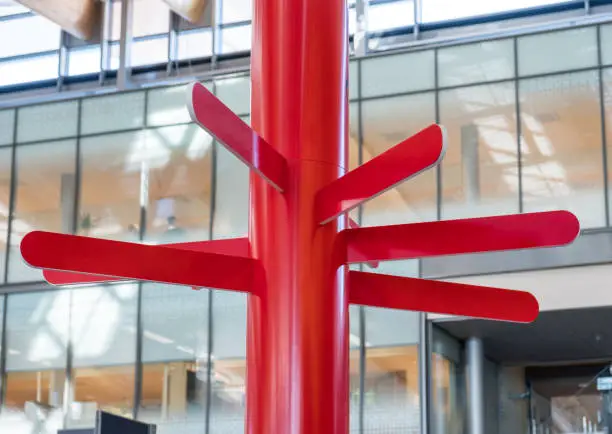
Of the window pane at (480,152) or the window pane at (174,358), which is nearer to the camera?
the window pane at (480,152)

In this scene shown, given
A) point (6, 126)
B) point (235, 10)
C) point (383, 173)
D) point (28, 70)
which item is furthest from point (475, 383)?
point (383, 173)

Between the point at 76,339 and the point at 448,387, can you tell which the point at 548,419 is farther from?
the point at 76,339

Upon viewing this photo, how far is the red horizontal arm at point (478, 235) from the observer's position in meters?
3.49

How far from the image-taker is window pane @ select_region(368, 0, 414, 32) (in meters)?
26.1

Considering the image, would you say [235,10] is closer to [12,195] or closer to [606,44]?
[12,195]

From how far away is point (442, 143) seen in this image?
3.24 meters

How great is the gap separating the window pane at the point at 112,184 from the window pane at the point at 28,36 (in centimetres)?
642

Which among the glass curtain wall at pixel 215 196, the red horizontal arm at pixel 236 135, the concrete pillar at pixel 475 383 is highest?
the glass curtain wall at pixel 215 196

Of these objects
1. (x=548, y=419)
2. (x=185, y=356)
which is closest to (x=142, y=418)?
(x=185, y=356)

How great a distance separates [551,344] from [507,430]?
2104 mm

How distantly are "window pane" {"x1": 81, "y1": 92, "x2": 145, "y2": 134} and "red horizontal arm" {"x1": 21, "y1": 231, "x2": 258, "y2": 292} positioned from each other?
20.9 m

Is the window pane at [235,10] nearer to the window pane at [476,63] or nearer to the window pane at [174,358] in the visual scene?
the window pane at [476,63]

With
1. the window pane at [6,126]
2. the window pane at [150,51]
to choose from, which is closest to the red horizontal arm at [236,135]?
the window pane at [6,126]

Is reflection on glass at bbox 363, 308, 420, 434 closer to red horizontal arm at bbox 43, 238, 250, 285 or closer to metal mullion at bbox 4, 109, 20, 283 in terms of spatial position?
metal mullion at bbox 4, 109, 20, 283
